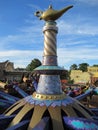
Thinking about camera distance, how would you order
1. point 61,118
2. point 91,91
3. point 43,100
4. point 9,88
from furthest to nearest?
point 9,88, point 91,91, point 43,100, point 61,118

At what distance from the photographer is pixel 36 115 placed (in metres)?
6.60

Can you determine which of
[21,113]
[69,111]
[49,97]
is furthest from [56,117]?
[21,113]

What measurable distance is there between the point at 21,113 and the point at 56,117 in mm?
958

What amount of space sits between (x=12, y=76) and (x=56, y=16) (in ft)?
197

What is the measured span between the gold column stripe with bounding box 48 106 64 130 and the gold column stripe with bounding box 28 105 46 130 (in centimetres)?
21

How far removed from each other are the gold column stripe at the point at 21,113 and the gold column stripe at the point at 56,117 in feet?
1.87

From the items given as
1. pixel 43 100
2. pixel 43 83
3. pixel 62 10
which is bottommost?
pixel 43 100

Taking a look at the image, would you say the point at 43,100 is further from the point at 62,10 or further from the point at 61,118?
the point at 62,10

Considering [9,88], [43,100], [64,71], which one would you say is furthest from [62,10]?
[9,88]

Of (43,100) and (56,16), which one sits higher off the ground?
(56,16)

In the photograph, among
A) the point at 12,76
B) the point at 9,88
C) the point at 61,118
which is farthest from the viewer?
the point at 12,76

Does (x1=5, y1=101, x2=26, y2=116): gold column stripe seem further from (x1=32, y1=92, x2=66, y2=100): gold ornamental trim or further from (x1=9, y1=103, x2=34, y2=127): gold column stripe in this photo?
(x1=32, y1=92, x2=66, y2=100): gold ornamental trim

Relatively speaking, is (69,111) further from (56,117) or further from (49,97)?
(49,97)

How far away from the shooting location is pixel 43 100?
23.2 ft
